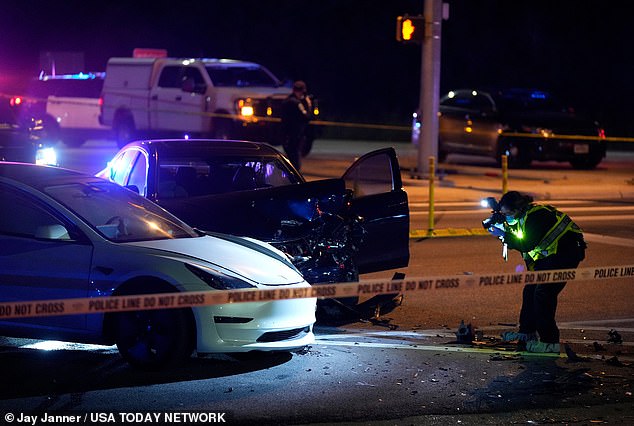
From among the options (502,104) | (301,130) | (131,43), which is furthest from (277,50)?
(301,130)

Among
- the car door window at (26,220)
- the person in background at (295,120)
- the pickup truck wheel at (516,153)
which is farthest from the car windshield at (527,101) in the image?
the car door window at (26,220)

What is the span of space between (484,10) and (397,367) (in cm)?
3551

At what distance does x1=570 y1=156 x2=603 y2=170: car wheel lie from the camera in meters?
24.9

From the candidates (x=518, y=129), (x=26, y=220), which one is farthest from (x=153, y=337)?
(x=518, y=129)

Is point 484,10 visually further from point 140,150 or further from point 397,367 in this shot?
point 397,367

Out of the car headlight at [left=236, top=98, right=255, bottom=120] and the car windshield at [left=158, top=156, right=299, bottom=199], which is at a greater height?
the car windshield at [left=158, top=156, right=299, bottom=199]

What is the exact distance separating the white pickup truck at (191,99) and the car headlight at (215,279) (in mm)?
16836

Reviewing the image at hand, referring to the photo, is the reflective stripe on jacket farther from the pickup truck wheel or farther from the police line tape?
the pickup truck wheel

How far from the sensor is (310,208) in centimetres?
992

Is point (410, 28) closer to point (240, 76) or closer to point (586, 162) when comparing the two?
point (586, 162)

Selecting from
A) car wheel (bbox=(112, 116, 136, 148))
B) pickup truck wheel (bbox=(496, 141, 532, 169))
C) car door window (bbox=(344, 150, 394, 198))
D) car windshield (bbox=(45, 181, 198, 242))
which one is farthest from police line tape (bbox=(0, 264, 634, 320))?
car wheel (bbox=(112, 116, 136, 148))

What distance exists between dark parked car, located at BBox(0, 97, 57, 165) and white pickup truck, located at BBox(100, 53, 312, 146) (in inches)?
258

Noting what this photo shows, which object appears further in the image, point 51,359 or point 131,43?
point 131,43

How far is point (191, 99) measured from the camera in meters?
26.1
